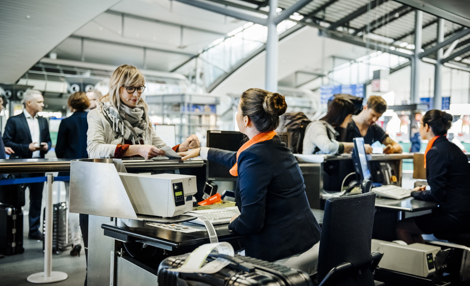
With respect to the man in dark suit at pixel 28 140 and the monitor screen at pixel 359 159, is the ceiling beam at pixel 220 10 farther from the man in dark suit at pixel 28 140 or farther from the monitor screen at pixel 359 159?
the monitor screen at pixel 359 159

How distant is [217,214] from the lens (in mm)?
2184

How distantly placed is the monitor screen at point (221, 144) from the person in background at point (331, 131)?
115cm

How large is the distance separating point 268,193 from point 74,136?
120 inches

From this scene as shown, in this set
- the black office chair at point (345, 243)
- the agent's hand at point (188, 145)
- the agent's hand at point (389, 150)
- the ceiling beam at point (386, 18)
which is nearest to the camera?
the black office chair at point (345, 243)

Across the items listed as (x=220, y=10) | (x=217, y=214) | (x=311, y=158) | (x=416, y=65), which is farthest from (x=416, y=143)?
(x=217, y=214)

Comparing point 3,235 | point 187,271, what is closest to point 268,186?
point 187,271

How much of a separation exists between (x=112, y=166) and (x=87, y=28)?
46.7 ft

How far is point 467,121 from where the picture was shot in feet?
24.6

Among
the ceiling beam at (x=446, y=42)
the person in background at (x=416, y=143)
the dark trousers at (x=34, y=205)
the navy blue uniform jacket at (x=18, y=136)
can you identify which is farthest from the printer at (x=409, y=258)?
the ceiling beam at (x=446, y=42)

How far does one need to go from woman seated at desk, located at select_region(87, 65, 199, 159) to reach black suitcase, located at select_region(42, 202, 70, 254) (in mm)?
2171

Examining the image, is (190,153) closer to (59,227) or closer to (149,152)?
(149,152)

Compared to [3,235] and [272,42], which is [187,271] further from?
[272,42]

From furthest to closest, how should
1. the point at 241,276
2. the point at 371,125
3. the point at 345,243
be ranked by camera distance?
1. the point at 371,125
2. the point at 345,243
3. the point at 241,276

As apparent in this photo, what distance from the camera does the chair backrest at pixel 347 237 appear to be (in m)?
1.74
